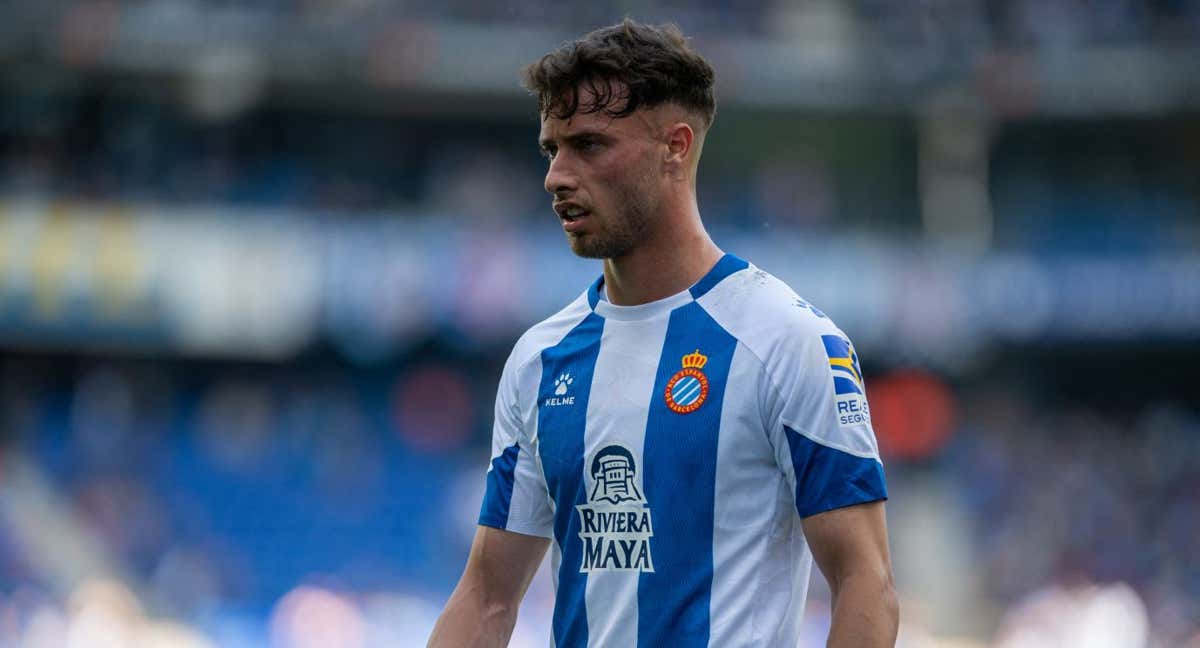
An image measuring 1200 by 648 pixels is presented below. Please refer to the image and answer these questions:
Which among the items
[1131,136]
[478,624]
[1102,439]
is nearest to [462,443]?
[1102,439]

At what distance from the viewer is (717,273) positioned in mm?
2916

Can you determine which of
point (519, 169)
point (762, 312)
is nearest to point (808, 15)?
point (519, 169)

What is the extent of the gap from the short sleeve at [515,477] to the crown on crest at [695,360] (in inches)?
14.2

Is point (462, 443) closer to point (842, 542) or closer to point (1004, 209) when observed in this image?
point (1004, 209)

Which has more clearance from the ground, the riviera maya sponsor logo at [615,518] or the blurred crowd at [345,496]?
the riviera maya sponsor logo at [615,518]

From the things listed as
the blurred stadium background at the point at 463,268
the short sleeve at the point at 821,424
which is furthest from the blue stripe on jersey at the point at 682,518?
the blurred stadium background at the point at 463,268

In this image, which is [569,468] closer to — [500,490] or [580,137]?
[500,490]

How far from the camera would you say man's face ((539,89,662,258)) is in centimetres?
283

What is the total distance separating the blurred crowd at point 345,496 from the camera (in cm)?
1575

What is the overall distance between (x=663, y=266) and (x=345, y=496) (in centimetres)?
1601

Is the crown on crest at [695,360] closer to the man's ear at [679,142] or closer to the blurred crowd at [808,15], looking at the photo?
the man's ear at [679,142]

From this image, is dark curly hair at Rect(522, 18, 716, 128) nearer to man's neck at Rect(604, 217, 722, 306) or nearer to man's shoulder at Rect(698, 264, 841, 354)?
man's neck at Rect(604, 217, 722, 306)

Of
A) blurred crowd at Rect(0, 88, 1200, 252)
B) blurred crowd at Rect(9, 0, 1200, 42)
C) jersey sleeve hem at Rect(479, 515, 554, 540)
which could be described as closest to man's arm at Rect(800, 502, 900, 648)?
jersey sleeve hem at Rect(479, 515, 554, 540)

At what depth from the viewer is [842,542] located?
8.46 feet
